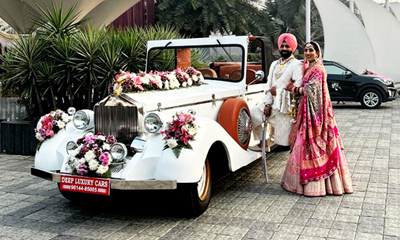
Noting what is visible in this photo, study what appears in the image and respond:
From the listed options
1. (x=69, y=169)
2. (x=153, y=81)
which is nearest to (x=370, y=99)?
(x=153, y=81)

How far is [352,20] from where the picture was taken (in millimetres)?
21609

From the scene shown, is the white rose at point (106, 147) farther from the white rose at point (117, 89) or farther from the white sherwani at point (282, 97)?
the white sherwani at point (282, 97)

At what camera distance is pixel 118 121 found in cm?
507

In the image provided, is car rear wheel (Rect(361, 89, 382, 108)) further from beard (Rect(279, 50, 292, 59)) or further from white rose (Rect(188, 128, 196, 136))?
white rose (Rect(188, 128, 196, 136))

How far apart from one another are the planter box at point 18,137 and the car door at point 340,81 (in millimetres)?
10936

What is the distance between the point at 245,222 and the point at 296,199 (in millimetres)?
1069

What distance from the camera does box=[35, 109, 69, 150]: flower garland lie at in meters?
5.39

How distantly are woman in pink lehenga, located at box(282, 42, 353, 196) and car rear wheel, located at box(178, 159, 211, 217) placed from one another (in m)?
1.30

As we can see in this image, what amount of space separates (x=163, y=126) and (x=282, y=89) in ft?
6.37

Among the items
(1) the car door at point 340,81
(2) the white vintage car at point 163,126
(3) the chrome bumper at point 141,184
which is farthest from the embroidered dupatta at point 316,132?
(1) the car door at point 340,81

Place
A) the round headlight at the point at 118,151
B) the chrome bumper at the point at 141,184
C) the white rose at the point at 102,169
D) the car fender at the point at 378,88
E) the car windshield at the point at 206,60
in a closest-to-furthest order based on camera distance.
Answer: the chrome bumper at the point at 141,184, the white rose at the point at 102,169, the round headlight at the point at 118,151, the car windshield at the point at 206,60, the car fender at the point at 378,88

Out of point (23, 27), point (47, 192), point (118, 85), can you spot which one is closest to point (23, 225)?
point (47, 192)

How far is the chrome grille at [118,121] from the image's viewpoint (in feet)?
16.4

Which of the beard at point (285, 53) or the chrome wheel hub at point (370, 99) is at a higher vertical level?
the beard at point (285, 53)
